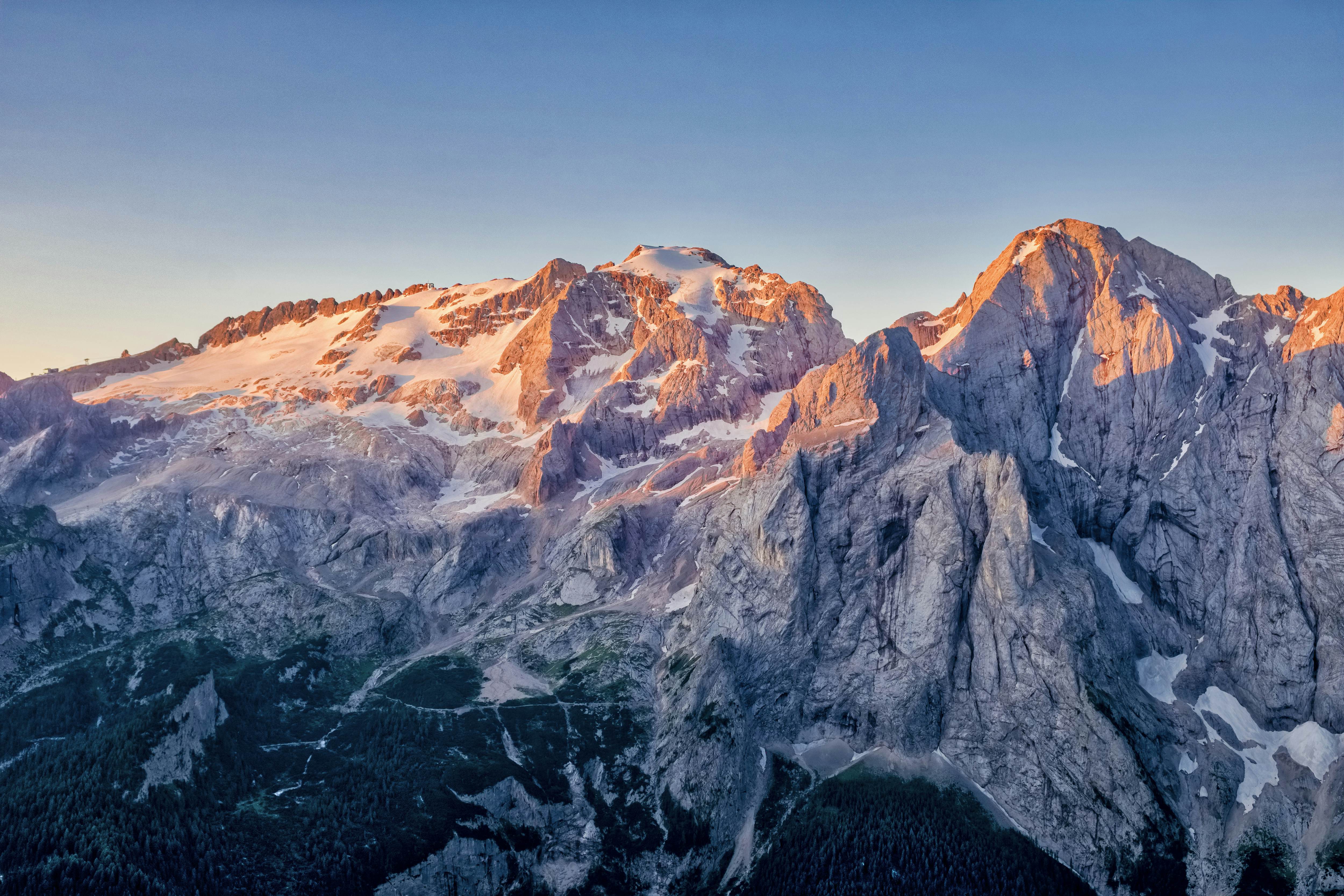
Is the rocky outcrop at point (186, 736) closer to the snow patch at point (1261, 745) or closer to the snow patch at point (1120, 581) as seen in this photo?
the snow patch at point (1120, 581)

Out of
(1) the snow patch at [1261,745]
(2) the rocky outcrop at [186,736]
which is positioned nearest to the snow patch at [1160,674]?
(1) the snow patch at [1261,745]

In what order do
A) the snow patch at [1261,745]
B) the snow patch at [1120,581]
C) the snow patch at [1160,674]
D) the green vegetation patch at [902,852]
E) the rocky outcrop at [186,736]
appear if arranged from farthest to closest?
the snow patch at [1120,581] → the snow patch at [1160,674] → the rocky outcrop at [186,736] → the snow patch at [1261,745] → the green vegetation patch at [902,852]

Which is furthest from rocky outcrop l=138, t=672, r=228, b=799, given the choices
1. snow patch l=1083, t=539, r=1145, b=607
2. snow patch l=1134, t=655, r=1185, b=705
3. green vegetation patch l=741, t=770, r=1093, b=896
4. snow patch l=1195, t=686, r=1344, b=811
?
snow patch l=1195, t=686, r=1344, b=811

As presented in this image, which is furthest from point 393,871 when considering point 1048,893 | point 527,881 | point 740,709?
point 1048,893

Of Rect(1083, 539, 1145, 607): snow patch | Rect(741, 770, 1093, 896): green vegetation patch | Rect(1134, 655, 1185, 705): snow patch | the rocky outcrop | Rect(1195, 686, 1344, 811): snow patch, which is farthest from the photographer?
Rect(1083, 539, 1145, 607): snow patch

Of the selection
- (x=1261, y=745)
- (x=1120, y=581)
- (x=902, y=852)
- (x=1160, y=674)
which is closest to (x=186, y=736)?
(x=902, y=852)

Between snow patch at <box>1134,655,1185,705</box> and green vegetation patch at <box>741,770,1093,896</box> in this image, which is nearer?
green vegetation patch at <box>741,770,1093,896</box>

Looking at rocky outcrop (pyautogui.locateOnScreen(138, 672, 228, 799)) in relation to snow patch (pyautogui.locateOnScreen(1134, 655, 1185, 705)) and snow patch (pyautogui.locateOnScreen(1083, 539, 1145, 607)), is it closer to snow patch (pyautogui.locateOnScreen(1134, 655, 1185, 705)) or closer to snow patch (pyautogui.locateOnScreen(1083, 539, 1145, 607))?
snow patch (pyautogui.locateOnScreen(1134, 655, 1185, 705))

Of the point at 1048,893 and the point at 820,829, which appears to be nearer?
the point at 1048,893

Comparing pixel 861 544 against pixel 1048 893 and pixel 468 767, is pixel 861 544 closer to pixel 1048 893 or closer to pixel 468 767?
pixel 1048 893

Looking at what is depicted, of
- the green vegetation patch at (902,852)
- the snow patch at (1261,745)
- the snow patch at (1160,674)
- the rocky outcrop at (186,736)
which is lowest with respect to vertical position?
the green vegetation patch at (902,852)

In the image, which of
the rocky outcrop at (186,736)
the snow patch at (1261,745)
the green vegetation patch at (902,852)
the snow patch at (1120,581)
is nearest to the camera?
the green vegetation patch at (902,852)
